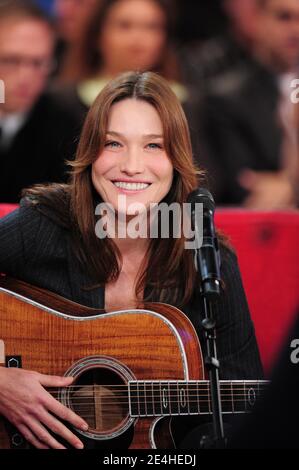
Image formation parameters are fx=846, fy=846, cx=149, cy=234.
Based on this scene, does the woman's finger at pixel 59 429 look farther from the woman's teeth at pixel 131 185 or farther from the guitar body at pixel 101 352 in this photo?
the woman's teeth at pixel 131 185

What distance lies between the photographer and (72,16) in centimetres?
241

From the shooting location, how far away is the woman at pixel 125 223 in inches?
61.9

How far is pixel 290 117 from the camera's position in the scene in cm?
221

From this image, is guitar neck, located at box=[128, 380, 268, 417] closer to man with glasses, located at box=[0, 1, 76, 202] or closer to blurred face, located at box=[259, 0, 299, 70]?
man with glasses, located at box=[0, 1, 76, 202]

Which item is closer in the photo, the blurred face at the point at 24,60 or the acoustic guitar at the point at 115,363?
the acoustic guitar at the point at 115,363

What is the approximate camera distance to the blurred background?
2.11m

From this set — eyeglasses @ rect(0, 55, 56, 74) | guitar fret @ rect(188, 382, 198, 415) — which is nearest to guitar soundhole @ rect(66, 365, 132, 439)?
guitar fret @ rect(188, 382, 198, 415)

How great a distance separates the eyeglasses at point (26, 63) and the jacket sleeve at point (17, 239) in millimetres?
617

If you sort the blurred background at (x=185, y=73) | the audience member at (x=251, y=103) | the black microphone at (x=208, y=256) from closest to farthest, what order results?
the black microphone at (x=208, y=256) → the blurred background at (x=185, y=73) → the audience member at (x=251, y=103)

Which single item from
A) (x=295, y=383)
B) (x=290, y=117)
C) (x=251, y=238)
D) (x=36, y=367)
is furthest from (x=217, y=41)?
(x=295, y=383)

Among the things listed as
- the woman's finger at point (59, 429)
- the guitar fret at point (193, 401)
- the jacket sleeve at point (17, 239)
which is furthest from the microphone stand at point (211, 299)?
the jacket sleeve at point (17, 239)

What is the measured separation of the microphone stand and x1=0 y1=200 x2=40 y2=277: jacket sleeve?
386mm
